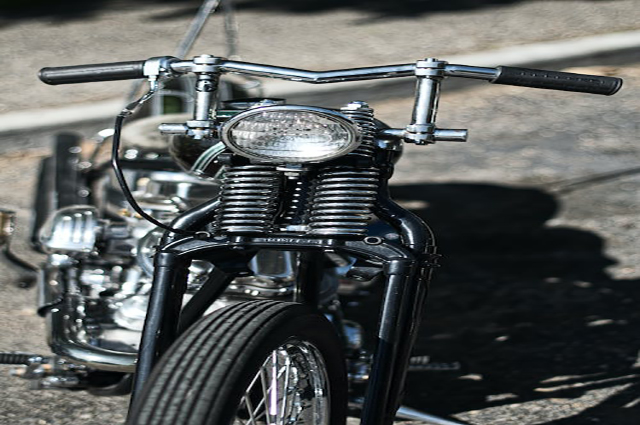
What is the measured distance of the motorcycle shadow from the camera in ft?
11.6

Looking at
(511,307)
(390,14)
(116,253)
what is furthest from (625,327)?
(390,14)

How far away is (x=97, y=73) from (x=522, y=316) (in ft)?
6.65

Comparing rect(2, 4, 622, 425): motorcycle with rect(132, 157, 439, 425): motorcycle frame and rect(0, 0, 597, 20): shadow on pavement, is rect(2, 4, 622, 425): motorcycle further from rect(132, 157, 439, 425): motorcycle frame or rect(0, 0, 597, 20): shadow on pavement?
rect(0, 0, 597, 20): shadow on pavement

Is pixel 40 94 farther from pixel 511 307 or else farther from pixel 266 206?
pixel 266 206

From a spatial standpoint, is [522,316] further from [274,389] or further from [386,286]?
[274,389]

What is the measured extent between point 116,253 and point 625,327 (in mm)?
1955

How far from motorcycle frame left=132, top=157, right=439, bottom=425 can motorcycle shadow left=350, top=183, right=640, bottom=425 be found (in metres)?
0.95

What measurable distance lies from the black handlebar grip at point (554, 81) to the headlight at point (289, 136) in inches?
17.9

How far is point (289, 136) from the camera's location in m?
2.62

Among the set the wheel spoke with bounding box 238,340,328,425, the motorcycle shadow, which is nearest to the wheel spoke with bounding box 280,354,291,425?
the wheel spoke with bounding box 238,340,328,425

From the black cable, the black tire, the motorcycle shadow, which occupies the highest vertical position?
the black cable

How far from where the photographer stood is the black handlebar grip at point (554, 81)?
2709 millimetres

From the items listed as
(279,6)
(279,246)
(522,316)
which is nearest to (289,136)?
(279,246)

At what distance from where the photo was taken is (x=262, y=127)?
8.54 ft
